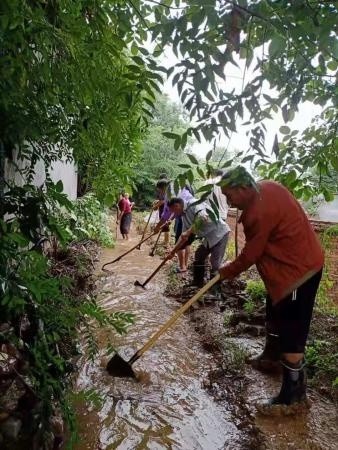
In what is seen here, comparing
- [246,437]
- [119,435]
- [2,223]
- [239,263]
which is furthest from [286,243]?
[2,223]

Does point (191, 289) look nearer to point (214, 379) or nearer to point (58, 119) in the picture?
point (214, 379)

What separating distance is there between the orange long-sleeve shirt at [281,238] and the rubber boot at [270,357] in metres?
0.76

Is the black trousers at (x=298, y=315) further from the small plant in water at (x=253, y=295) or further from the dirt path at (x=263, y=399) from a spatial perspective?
the small plant in water at (x=253, y=295)

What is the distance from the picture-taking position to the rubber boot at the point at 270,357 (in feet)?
11.3

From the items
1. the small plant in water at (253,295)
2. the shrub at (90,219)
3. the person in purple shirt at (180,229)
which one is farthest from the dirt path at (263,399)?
the shrub at (90,219)

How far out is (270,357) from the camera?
11.4 ft

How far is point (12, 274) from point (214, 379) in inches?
90.7

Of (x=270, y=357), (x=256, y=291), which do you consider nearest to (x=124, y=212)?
(x=256, y=291)

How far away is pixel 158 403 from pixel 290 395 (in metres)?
1.01

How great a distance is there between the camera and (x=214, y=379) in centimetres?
337

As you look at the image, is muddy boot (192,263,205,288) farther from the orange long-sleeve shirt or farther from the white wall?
the white wall

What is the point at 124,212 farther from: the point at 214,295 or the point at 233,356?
the point at 233,356

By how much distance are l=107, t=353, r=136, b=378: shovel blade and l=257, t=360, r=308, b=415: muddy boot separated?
1143 millimetres

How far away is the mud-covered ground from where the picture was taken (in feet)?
8.42
